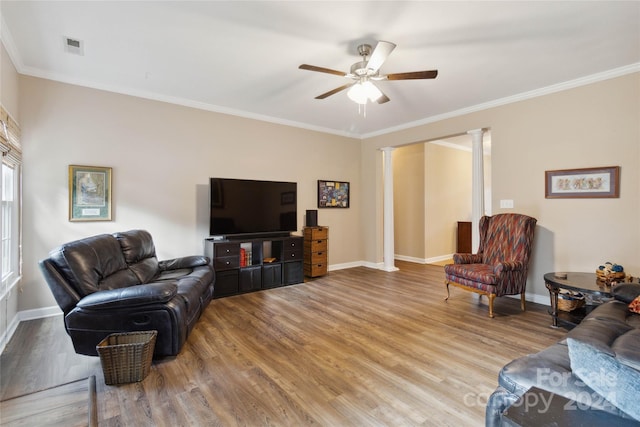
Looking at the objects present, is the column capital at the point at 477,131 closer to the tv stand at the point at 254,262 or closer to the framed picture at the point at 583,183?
the framed picture at the point at 583,183

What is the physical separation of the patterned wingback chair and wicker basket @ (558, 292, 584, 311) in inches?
16.2

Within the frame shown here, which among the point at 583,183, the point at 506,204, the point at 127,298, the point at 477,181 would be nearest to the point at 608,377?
the point at 127,298

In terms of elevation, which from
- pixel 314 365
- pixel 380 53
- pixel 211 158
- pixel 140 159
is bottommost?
pixel 314 365

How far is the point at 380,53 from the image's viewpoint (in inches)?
96.1

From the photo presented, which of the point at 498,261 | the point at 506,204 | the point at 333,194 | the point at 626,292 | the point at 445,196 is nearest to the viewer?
the point at 626,292

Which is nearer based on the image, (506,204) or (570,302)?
(570,302)

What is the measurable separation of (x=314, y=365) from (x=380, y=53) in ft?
8.43

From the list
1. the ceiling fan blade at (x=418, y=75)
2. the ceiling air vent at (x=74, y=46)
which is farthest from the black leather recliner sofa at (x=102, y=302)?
the ceiling fan blade at (x=418, y=75)

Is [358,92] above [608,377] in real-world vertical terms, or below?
above

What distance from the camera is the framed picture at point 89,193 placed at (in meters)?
3.49

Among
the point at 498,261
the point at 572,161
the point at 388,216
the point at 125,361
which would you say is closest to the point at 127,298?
the point at 125,361

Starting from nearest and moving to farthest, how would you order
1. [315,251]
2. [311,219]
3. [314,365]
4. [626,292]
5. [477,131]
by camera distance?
1. [626,292]
2. [314,365]
3. [477,131]
4. [315,251]
5. [311,219]

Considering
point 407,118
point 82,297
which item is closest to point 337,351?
point 82,297

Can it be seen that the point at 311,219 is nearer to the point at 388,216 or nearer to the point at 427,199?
the point at 388,216
